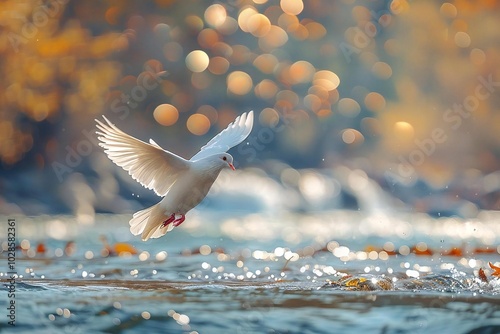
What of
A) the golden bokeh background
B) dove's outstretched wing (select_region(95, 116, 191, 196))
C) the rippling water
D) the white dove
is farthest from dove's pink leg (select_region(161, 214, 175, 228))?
the golden bokeh background

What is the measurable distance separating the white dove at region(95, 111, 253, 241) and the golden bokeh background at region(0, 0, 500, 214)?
29.8ft

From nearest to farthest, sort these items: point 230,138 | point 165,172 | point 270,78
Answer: point 165,172 < point 230,138 < point 270,78

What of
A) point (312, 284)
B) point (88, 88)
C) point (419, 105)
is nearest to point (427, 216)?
point (419, 105)

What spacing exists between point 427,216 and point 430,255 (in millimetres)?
6357

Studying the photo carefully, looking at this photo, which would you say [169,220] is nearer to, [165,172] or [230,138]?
[165,172]

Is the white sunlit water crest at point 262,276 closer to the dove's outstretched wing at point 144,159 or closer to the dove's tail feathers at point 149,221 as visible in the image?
the dove's tail feathers at point 149,221

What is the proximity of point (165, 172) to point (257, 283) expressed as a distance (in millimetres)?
957

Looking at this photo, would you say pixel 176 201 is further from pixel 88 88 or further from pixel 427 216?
pixel 88 88

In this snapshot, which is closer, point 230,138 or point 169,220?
point 169,220

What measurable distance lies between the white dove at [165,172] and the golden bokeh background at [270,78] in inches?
358

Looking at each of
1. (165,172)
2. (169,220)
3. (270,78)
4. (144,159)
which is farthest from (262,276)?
(270,78)

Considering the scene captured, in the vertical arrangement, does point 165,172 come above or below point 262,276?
above

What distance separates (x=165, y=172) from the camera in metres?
6.08

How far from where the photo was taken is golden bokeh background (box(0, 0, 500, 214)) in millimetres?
16016
